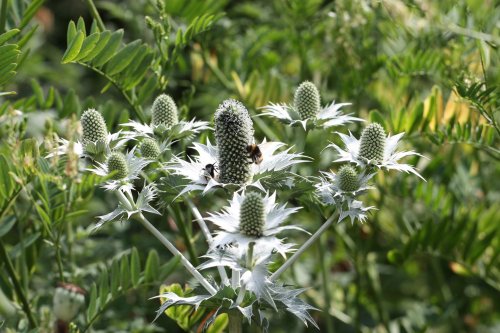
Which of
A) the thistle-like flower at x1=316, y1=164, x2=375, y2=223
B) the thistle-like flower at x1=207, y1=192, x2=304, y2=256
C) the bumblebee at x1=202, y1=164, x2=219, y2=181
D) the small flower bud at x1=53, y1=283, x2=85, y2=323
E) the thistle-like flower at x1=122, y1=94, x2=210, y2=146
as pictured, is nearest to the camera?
the thistle-like flower at x1=207, y1=192, x2=304, y2=256

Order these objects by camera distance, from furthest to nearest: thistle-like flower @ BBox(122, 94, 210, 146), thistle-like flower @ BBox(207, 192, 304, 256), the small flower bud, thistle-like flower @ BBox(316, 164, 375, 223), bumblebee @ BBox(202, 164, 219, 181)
→ the small flower bud → thistle-like flower @ BBox(122, 94, 210, 146) → bumblebee @ BBox(202, 164, 219, 181) → thistle-like flower @ BBox(316, 164, 375, 223) → thistle-like flower @ BBox(207, 192, 304, 256)

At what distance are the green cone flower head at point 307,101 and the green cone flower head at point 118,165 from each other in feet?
1.68

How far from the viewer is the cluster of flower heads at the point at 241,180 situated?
1.72 m

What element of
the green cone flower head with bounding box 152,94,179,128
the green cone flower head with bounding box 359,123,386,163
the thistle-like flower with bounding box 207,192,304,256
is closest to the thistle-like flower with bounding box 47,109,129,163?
the green cone flower head with bounding box 152,94,179,128

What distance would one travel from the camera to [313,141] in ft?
9.62

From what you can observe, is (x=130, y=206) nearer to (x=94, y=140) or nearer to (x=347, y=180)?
(x=94, y=140)

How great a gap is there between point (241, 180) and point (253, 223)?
236mm

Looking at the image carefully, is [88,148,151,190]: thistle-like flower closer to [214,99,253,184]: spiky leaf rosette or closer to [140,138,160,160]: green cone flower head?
[140,138,160,160]: green cone flower head

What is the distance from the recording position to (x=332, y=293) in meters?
3.51

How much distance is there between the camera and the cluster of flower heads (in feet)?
5.63

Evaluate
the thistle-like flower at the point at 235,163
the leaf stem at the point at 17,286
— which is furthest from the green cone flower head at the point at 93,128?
the leaf stem at the point at 17,286

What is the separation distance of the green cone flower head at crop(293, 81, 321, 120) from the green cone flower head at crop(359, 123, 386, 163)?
0.22 m

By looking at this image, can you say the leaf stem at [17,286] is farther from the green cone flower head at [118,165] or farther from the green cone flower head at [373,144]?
the green cone flower head at [373,144]

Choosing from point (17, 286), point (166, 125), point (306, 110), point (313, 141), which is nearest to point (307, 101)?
point (306, 110)
